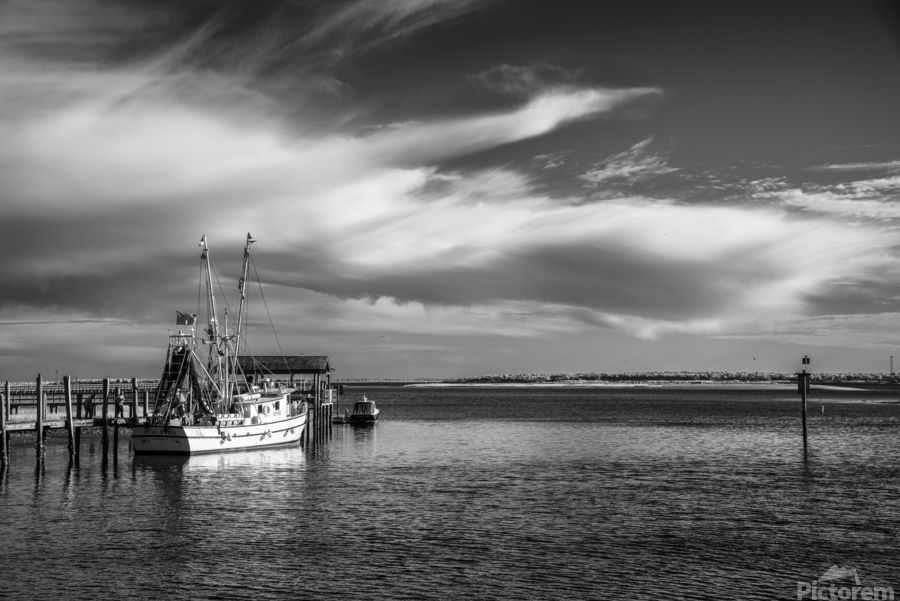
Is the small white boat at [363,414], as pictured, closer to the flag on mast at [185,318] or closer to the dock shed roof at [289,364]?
the dock shed roof at [289,364]

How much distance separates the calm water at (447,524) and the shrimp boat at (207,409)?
5.28 ft

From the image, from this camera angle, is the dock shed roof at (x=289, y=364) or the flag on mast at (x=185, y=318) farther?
the dock shed roof at (x=289, y=364)

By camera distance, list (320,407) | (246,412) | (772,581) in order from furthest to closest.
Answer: (320,407) → (246,412) → (772,581)

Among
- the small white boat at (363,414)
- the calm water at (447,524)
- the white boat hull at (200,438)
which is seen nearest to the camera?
the calm water at (447,524)

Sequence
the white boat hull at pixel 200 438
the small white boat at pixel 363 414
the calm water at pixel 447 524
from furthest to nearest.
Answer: the small white boat at pixel 363 414
the white boat hull at pixel 200 438
the calm water at pixel 447 524

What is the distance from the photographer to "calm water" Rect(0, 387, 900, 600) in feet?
78.0

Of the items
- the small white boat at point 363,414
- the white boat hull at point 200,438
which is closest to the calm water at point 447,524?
the white boat hull at point 200,438

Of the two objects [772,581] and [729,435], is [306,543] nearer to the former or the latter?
[772,581]

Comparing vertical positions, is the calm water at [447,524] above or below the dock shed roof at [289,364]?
below

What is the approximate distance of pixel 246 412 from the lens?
61656 mm

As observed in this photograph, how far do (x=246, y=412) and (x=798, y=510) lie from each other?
1627 inches

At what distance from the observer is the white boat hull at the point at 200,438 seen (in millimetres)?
55594

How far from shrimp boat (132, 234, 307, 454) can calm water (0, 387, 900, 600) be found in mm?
1609

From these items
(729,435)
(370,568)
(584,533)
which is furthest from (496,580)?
(729,435)
